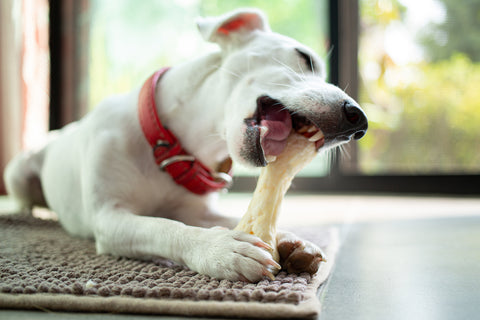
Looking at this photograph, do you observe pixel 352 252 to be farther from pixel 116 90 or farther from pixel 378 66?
pixel 116 90

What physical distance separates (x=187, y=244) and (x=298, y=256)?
0.78 feet

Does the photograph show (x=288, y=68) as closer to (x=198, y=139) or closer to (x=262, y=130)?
(x=262, y=130)

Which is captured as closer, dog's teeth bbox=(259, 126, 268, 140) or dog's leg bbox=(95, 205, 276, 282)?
dog's leg bbox=(95, 205, 276, 282)

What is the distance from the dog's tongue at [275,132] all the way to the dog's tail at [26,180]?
1275mm

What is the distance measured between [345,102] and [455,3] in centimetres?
271

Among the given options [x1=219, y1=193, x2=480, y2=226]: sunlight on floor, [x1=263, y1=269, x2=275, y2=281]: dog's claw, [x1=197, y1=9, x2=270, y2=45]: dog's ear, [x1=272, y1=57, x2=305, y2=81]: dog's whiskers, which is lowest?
[x1=219, y1=193, x2=480, y2=226]: sunlight on floor

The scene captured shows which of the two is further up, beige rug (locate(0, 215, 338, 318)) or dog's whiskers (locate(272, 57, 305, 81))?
dog's whiskers (locate(272, 57, 305, 81))

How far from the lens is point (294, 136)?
42.6 inches

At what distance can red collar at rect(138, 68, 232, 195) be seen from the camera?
125 centimetres

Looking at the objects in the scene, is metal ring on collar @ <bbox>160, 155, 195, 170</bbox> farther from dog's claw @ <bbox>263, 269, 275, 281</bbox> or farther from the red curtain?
the red curtain

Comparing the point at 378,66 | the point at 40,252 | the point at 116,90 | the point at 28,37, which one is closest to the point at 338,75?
the point at 378,66

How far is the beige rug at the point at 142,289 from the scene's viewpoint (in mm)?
707

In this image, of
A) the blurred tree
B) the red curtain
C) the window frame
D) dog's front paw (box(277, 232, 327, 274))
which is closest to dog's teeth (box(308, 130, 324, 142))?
dog's front paw (box(277, 232, 327, 274))

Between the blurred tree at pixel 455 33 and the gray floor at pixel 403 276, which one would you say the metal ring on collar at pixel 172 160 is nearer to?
the gray floor at pixel 403 276
